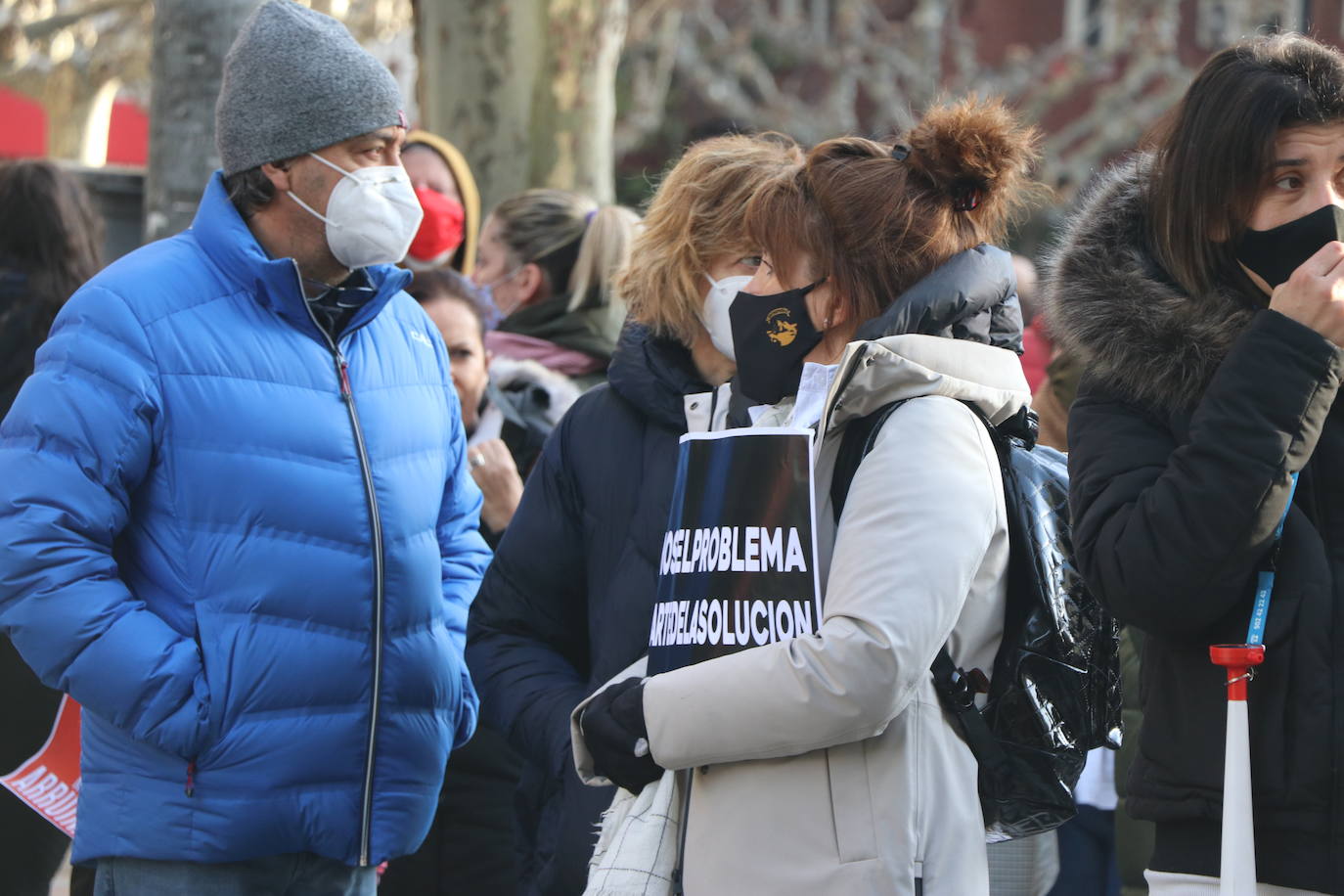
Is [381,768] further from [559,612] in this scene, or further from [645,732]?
[645,732]

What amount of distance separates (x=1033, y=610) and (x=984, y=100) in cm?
90

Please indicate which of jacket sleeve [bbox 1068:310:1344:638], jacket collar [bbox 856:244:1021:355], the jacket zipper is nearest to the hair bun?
jacket collar [bbox 856:244:1021:355]

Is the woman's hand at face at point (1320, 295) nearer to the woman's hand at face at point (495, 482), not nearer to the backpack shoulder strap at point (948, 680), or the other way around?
the backpack shoulder strap at point (948, 680)

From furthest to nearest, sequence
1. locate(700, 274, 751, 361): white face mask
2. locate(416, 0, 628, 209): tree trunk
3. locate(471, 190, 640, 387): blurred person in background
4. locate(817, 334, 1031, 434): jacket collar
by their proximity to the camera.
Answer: locate(416, 0, 628, 209): tree trunk, locate(471, 190, 640, 387): blurred person in background, locate(700, 274, 751, 361): white face mask, locate(817, 334, 1031, 434): jacket collar

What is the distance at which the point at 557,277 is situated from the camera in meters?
5.40

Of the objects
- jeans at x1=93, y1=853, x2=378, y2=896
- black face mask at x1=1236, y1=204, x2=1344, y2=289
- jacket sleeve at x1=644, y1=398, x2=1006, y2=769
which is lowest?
jeans at x1=93, y1=853, x2=378, y2=896

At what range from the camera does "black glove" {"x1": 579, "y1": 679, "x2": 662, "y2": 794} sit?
2.62 meters

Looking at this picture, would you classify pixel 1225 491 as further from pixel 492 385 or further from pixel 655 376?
pixel 492 385

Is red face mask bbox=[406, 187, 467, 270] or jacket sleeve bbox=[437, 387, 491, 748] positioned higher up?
red face mask bbox=[406, 187, 467, 270]

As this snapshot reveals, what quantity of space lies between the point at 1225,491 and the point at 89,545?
1.93 m

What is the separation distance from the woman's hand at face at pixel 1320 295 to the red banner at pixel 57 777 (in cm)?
267

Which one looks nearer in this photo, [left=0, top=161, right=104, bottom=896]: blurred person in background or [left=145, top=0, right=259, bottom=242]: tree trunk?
[left=0, top=161, right=104, bottom=896]: blurred person in background

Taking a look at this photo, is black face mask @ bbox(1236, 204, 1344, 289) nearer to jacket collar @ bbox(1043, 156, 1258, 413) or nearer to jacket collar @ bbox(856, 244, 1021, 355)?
jacket collar @ bbox(1043, 156, 1258, 413)

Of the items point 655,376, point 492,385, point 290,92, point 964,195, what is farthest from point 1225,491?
point 492,385
